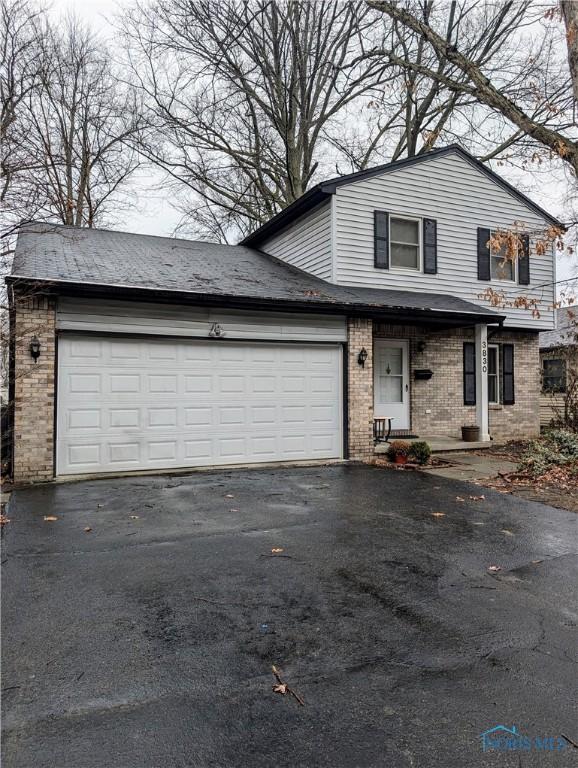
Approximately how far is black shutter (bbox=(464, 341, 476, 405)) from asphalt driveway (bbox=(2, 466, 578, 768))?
7.21 meters

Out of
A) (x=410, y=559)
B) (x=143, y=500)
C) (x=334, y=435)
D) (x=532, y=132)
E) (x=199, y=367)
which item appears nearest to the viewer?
(x=410, y=559)

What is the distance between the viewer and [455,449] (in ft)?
36.0

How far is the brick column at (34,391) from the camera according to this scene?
286 inches

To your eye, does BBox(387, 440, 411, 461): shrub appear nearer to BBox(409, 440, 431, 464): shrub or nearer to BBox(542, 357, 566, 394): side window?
BBox(409, 440, 431, 464): shrub

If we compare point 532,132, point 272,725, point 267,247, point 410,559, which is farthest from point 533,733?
point 267,247

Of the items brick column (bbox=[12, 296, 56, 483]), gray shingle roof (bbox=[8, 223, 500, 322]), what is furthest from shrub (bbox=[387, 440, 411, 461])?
brick column (bbox=[12, 296, 56, 483])

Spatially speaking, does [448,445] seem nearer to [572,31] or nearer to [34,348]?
[572,31]

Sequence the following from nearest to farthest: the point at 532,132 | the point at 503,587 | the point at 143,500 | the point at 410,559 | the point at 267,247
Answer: the point at 503,587
the point at 410,559
the point at 143,500
the point at 532,132
the point at 267,247

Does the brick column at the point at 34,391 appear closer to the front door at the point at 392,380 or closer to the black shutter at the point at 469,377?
the front door at the point at 392,380

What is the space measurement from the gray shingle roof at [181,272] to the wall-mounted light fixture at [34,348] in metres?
0.93

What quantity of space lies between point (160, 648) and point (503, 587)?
8.17 ft

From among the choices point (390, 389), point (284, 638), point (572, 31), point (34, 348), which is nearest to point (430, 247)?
point (390, 389)

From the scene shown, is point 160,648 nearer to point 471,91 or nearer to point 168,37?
point 471,91

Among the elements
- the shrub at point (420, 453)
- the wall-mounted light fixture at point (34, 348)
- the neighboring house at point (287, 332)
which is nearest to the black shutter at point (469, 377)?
the neighboring house at point (287, 332)
